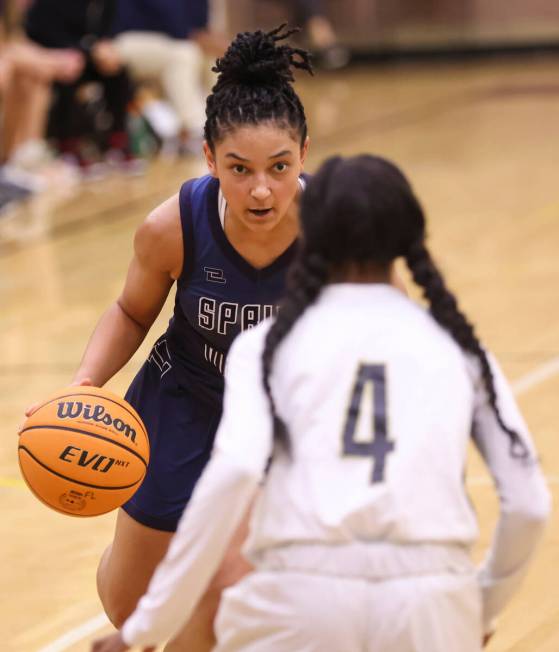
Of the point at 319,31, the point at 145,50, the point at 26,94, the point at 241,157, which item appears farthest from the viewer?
the point at 319,31

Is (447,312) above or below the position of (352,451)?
above

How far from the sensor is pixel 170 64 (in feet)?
39.6

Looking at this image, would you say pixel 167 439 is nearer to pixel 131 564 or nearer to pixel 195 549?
pixel 131 564

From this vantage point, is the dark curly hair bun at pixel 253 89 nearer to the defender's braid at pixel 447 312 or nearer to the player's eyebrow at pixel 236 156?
the player's eyebrow at pixel 236 156

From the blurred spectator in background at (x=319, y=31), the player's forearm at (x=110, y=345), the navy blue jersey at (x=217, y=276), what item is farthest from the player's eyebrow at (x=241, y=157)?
the blurred spectator in background at (x=319, y=31)

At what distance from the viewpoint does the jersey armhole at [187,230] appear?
336 cm

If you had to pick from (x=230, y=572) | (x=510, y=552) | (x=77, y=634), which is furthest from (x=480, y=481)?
(x=510, y=552)

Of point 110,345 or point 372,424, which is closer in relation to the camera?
point 372,424

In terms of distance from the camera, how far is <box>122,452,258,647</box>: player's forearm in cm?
215

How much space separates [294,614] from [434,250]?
20.9 feet

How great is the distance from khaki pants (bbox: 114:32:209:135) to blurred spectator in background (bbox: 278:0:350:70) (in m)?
4.47

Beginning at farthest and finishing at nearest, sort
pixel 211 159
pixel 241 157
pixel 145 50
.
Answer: pixel 145 50
pixel 211 159
pixel 241 157

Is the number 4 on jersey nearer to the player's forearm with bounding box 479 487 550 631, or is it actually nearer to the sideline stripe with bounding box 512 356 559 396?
the player's forearm with bounding box 479 487 550 631

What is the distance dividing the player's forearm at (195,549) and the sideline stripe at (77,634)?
65.3 inches
